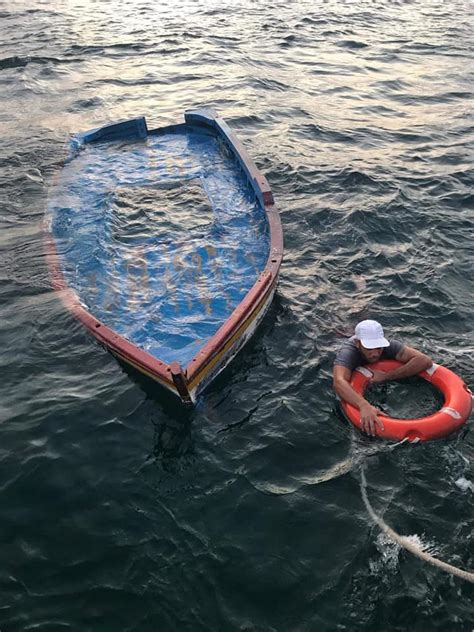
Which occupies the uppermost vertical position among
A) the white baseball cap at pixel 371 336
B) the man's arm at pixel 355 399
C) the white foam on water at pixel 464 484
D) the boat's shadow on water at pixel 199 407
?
the white baseball cap at pixel 371 336

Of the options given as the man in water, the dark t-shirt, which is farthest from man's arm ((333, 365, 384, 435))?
the dark t-shirt

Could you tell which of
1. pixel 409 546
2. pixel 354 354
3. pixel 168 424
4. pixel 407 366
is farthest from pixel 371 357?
pixel 168 424

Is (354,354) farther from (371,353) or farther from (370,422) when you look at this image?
(370,422)

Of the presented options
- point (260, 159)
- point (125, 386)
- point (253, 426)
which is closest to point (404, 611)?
point (253, 426)

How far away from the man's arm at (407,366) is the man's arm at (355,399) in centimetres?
45

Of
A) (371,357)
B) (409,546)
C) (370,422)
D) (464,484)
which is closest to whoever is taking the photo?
(409,546)

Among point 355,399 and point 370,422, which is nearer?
point 370,422

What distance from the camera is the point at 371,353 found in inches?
309

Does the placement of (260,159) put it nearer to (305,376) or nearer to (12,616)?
(305,376)

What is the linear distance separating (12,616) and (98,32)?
23.2 meters

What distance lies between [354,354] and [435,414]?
4.45 ft

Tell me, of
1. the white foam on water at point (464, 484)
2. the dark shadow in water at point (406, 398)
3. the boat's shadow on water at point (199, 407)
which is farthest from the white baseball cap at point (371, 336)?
the white foam on water at point (464, 484)

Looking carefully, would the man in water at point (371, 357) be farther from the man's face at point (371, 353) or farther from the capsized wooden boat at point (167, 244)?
the capsized wooden boat at point (167, 244)

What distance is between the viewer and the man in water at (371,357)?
25.3 feet
